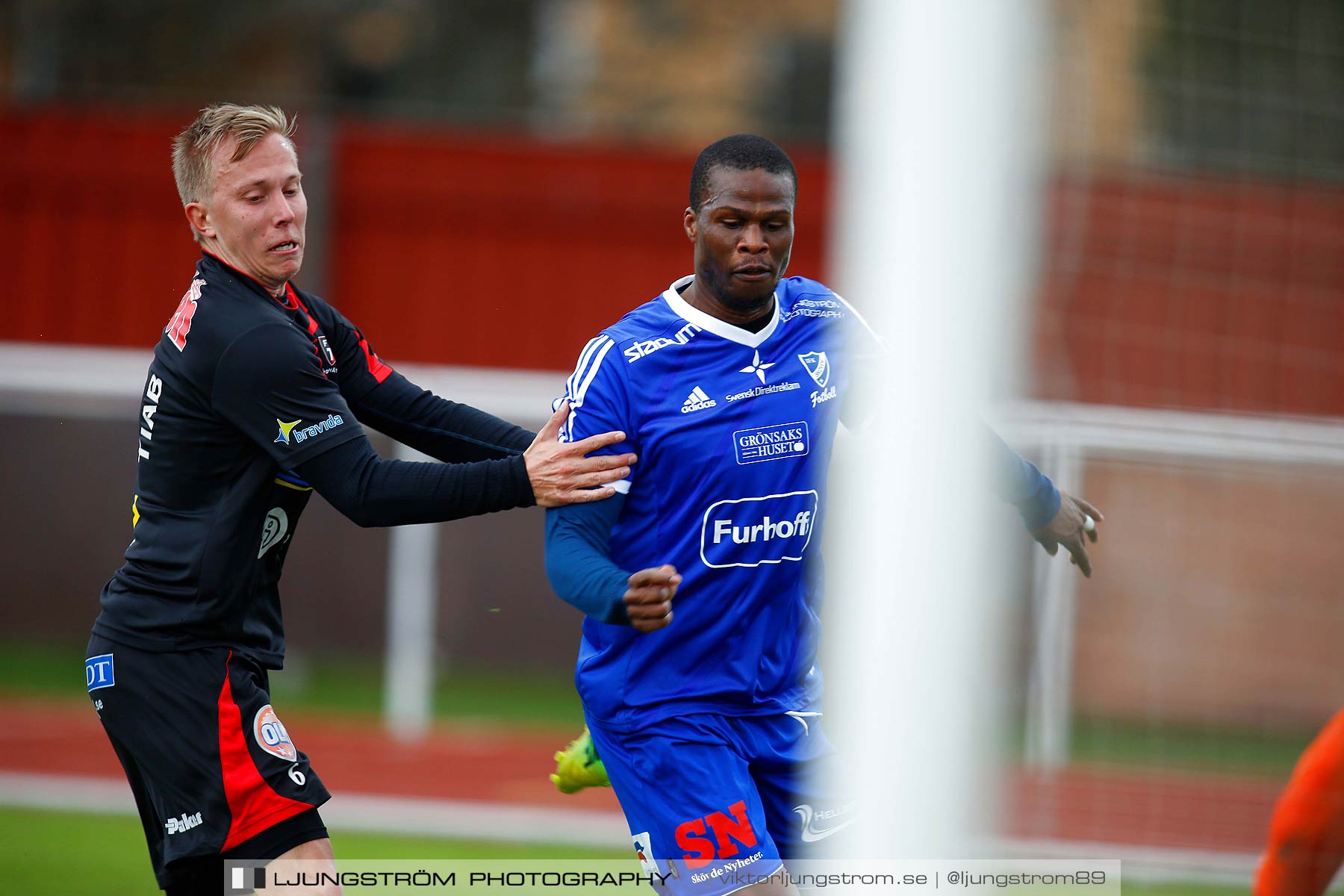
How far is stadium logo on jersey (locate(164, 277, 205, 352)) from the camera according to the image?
9.61 feet

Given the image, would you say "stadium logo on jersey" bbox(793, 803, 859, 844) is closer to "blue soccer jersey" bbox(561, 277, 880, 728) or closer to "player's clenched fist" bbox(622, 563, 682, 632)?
"blue soccer jersey" bbox(561, 277, 880, 728)

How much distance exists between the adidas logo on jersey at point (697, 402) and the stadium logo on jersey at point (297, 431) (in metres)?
0.73

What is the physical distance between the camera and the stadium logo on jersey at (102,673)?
297 cm

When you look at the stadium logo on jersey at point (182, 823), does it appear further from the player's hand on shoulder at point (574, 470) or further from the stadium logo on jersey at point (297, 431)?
the player's hand on shoulder at point (574, 470)

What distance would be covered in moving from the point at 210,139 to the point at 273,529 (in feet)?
2.77

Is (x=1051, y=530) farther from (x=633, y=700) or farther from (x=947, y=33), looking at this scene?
(x=947, y=33)

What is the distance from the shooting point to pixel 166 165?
9.48m

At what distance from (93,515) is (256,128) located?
22.6 feet

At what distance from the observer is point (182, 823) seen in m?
2.92

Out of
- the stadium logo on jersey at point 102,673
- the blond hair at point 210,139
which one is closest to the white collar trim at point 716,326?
the blond hair at point 210,139

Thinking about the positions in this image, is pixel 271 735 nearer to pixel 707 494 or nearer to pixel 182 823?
pixel 182 823

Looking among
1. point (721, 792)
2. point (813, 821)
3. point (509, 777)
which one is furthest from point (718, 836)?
point (509, 777)

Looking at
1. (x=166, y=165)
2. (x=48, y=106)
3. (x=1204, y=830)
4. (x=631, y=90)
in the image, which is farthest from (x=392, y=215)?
(x=1204, y=830)

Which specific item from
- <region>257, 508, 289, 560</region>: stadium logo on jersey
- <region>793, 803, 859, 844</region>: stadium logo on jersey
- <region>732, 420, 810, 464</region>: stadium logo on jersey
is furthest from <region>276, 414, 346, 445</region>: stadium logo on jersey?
<region>793, 803, 859, 844</region>: stadium logo on jersey
